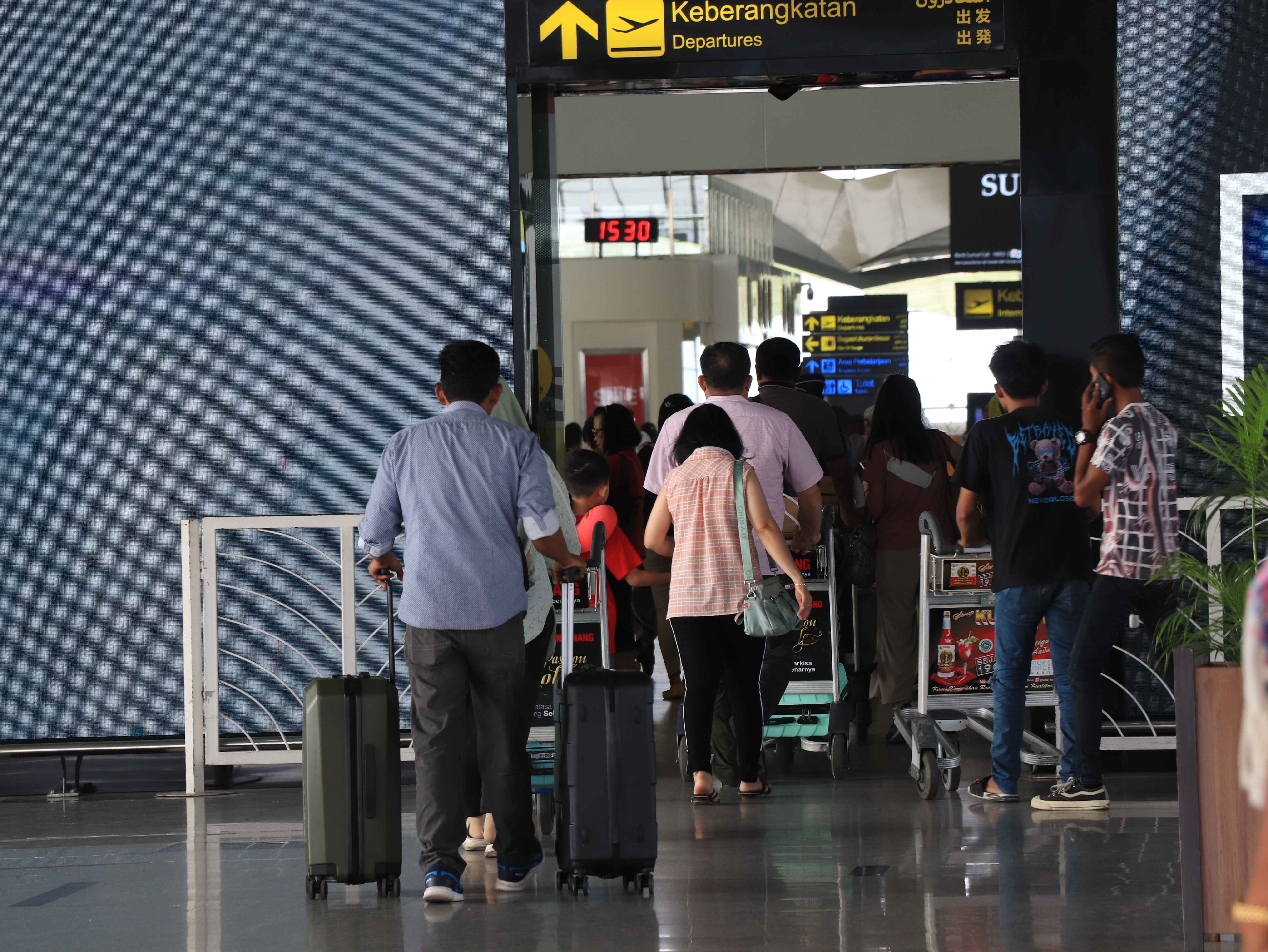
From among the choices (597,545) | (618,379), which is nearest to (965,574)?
(597,545)

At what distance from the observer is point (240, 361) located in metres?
6.82

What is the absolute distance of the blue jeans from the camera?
5.48 metres

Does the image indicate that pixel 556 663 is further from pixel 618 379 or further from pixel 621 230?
pixel 618 379

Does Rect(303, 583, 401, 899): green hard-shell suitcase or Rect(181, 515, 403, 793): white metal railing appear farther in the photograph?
Rect(181, 515, 403, 793): white metal railing

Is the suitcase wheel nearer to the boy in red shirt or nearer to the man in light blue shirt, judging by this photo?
the man in light blue shirt

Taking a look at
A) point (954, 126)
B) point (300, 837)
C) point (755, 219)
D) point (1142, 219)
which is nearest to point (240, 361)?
point (300, 837)

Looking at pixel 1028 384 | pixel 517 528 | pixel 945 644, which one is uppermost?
pixel 1028 384

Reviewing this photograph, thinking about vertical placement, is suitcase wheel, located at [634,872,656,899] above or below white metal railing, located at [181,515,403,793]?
below

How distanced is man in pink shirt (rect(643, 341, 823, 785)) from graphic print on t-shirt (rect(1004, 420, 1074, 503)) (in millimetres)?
815

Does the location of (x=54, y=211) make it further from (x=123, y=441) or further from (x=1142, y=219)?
(x=1142, y=219)

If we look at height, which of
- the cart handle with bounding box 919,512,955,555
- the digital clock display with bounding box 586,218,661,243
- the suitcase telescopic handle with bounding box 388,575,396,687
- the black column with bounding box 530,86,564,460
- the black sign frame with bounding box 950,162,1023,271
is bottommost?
the suitcase telescopic handle with bounding box 388,575,396,687

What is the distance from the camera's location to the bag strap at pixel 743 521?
5.42 metres

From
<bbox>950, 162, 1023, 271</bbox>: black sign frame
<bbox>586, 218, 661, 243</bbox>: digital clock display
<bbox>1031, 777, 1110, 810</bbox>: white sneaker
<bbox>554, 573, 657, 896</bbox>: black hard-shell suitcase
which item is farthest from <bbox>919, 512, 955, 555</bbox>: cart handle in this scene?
<bbox>586, 218, 661, 243</bbox>: digital clock display

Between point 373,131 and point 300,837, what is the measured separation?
319cm
